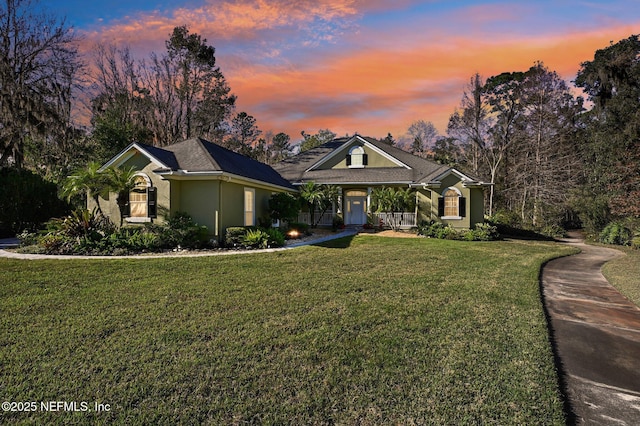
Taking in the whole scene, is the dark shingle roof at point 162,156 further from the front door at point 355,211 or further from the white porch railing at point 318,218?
the front door at point 355,211

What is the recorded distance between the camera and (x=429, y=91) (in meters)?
16.9

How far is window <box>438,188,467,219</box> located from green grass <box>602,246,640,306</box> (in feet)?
25.1

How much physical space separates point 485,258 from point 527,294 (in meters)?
4.76

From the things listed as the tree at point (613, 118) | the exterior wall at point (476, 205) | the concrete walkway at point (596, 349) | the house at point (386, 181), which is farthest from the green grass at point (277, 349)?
the tree at point (613, 118)

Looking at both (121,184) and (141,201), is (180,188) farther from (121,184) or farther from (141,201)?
(121,184)

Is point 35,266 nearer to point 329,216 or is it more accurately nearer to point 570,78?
point 329,216

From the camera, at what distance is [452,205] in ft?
60.0

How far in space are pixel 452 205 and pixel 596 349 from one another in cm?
1503

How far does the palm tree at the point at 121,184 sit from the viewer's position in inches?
465

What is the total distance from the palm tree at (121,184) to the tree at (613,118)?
22375 mm

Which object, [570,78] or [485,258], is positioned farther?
[570,78]

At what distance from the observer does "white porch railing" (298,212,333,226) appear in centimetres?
2070

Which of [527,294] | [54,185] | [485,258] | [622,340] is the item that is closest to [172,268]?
[527,294]

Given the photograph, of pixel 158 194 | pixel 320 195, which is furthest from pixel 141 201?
pixel 320 195
